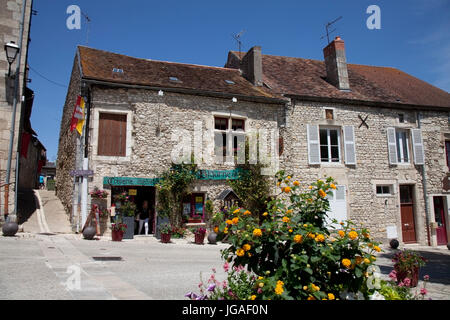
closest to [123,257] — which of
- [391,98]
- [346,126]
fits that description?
[346,126]

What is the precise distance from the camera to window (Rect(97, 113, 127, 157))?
10547 millimetres

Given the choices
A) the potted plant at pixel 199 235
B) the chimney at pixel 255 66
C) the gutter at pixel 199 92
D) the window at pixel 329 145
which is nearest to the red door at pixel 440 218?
the window at pixel 329 145

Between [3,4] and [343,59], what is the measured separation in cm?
1310

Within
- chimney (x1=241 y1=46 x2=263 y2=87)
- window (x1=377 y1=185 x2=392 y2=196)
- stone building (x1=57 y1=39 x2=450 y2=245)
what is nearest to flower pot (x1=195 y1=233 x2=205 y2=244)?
stone building (x1=57 y1=39 x2=450 y2=245)

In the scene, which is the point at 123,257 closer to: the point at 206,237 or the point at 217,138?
the point at 206,237

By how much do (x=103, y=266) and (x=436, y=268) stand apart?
338 inches

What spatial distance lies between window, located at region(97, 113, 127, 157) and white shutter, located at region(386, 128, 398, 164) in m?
11.0

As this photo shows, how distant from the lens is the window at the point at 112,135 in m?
10.5

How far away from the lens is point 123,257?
714 cm

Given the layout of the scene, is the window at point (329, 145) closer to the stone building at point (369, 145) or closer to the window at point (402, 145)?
the stone building at point (369, 145)

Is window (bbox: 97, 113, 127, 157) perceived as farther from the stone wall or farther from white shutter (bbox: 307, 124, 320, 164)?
white shutter (bbox: 307, 124, 320, 164)

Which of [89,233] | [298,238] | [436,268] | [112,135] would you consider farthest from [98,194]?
[436,268]

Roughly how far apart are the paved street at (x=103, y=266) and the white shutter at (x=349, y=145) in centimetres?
402
